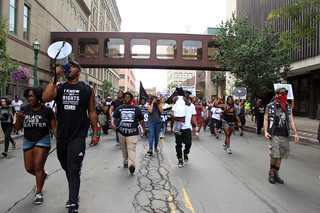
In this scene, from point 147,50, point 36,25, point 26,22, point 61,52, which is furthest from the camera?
point 147,50

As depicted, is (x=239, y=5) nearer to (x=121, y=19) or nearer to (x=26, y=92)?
(x=26, y=92)

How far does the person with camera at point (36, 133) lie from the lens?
3762mm

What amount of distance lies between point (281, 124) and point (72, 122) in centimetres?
408

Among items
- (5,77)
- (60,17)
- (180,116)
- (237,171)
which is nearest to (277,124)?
(237,171)

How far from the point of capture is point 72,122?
3.35 meters

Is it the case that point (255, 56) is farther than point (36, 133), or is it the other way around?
point (255, 56)

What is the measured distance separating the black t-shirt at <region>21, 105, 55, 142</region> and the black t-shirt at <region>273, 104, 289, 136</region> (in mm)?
4374

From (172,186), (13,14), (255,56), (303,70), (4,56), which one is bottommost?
(172,186)

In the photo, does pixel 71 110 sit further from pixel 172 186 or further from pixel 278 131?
pixel 278 131

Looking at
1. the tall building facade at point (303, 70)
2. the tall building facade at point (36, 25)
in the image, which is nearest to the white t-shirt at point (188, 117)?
the tall building facade at point (36, 25)

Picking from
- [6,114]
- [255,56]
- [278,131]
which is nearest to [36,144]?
[6,114]

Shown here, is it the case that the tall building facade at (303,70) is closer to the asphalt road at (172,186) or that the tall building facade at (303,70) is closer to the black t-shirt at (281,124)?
the asphalt road at (172,186)

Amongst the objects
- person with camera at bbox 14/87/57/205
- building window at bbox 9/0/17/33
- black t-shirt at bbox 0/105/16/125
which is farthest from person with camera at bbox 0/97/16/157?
building window at bbox 9/0/17/33

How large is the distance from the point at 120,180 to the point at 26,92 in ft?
7.87
